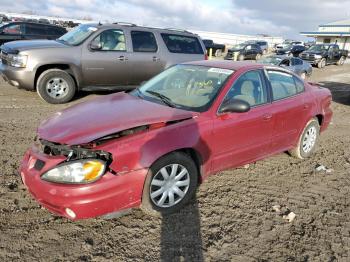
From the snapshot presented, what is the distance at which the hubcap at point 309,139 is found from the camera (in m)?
5.55

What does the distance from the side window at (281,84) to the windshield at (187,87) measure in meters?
0.75

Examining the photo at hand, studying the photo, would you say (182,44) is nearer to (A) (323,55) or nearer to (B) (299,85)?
(B) (299,85)

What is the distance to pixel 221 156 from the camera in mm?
4164

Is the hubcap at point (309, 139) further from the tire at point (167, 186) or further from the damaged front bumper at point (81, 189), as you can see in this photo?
the damaged front bumper at point (81, 189)

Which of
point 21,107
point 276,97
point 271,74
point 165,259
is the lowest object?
point 165,259

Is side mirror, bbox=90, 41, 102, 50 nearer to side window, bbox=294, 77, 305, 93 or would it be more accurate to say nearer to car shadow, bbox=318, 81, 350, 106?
side window, bbox=294, 77, 305, 93

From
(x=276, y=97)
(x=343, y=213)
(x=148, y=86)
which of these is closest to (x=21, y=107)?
(x=148, y=86)

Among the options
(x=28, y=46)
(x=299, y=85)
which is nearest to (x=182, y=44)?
(x=28, y=46)

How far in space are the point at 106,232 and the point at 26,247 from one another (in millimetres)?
707

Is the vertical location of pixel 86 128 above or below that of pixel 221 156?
above

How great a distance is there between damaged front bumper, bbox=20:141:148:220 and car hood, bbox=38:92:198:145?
0.13m

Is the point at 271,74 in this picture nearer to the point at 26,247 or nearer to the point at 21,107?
the point at 26,247

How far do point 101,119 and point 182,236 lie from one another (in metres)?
1.42

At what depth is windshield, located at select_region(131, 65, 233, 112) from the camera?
418 cm
